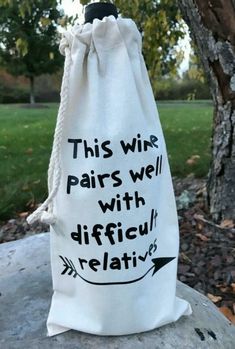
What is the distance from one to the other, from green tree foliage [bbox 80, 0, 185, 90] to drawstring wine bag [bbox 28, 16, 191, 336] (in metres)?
4.11

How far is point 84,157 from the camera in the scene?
1513mm

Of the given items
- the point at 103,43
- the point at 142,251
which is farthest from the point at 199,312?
the point at 103,43

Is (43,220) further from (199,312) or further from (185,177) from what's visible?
(185,177)

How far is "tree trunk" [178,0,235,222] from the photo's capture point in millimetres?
3230

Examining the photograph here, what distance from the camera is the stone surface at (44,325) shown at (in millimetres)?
1595

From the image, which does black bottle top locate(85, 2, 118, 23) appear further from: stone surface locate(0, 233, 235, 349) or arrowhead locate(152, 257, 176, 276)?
stone surface locate(0, 233, 235, 349)

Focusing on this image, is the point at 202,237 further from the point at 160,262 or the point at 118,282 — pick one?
the point at 118,282

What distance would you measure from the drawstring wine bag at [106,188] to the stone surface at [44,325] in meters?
0.04

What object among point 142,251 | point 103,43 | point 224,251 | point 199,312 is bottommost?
point 224,251

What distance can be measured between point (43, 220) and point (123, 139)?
0.32 meters

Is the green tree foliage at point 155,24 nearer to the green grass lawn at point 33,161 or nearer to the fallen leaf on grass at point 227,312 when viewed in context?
the green grass lawn at point 33,161

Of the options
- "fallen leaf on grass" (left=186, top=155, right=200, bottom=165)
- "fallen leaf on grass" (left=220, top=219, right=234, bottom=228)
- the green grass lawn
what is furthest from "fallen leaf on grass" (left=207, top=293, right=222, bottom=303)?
"fallen leaf on grass" (left=186, top=155, right=200, bottom=165)

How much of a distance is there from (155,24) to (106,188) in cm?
463

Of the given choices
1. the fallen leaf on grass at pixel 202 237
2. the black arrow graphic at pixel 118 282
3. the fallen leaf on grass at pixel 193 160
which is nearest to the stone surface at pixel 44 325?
the black arrow graphic at pixel 118 282
